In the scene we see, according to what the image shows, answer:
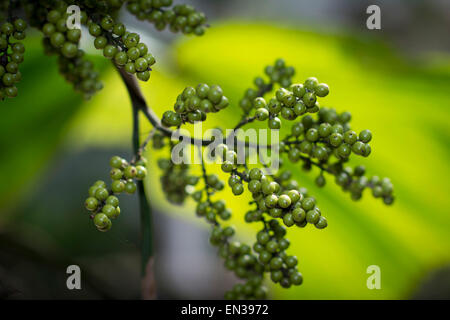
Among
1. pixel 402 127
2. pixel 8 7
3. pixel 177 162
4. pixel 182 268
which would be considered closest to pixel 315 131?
pixel 177 162

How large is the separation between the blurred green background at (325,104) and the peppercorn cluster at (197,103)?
522 mm

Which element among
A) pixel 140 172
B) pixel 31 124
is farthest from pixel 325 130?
pixel 31 124

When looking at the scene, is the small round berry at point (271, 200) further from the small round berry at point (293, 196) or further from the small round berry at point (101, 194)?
the small round berry at point (101, 194)

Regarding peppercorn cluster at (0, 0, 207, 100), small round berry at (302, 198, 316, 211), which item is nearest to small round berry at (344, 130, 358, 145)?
small round berry at (302, 198, 316, 211)

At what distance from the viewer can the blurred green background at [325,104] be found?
1141 mm

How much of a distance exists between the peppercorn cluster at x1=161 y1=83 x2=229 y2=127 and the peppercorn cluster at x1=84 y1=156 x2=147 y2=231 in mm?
89

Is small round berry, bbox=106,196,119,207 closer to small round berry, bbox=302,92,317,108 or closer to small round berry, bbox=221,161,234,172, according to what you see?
small round berry, bbox=221,161,234,172

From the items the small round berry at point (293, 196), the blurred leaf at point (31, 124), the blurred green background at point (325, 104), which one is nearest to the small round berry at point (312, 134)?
the small round berry at point (293, 196)

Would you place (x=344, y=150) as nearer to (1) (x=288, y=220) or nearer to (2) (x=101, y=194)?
(1) (x=288, y=220)

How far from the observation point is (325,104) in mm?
1168

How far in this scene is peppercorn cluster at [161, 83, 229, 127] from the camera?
574 mm

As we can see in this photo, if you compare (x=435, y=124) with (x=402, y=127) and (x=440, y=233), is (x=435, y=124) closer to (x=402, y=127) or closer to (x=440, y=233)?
(x=402, y=127)

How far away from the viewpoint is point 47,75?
1.22 m

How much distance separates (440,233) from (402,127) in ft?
1.03
